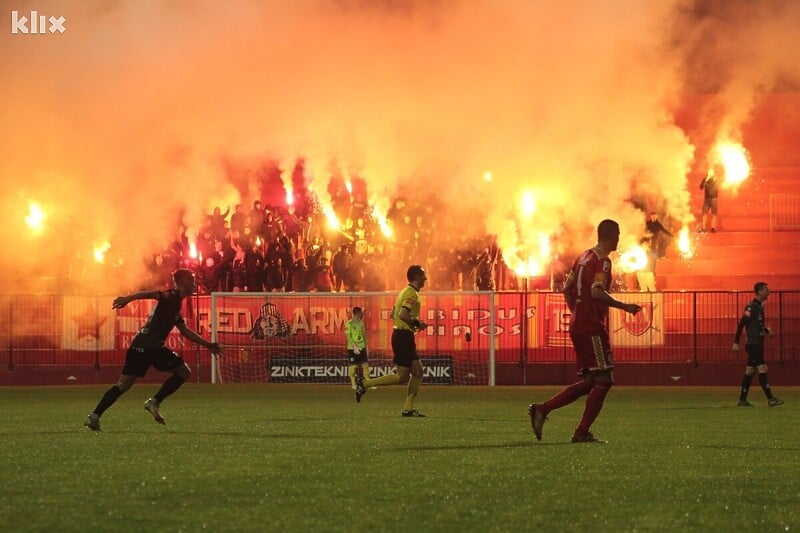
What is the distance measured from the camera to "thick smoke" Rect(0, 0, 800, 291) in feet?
118

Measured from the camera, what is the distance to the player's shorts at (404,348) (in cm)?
1741

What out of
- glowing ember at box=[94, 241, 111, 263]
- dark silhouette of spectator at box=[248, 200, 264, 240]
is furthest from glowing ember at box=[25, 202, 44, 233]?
dark silhouette of spectator at box=[248, 200, 264, 240]

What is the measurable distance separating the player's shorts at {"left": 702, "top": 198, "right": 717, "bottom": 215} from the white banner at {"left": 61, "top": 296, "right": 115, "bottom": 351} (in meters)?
15.4

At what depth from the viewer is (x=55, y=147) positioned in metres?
37.8

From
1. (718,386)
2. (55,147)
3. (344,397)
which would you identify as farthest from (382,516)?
(55,147)

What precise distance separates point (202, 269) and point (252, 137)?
492 centimetres

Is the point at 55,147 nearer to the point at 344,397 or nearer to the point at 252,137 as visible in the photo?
the point at 252,137

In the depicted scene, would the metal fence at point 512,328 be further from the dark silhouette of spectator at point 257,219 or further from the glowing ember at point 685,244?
the dark silhouette of spectator at point 257,219

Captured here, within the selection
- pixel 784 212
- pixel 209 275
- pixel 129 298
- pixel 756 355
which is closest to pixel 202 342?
pixel 129 298

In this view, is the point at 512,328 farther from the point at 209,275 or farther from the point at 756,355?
the point at 756,355

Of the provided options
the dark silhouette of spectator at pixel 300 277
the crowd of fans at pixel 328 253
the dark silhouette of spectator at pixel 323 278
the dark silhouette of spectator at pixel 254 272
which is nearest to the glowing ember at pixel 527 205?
the crowd of fans at pixel 328 253

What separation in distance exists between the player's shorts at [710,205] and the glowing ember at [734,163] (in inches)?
33.3

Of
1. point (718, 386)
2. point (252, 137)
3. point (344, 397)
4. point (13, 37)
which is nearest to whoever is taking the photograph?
point (344, 397)

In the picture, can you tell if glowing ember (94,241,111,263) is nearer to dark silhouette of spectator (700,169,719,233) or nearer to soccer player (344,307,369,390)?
soccer player (344,307,369,390)
